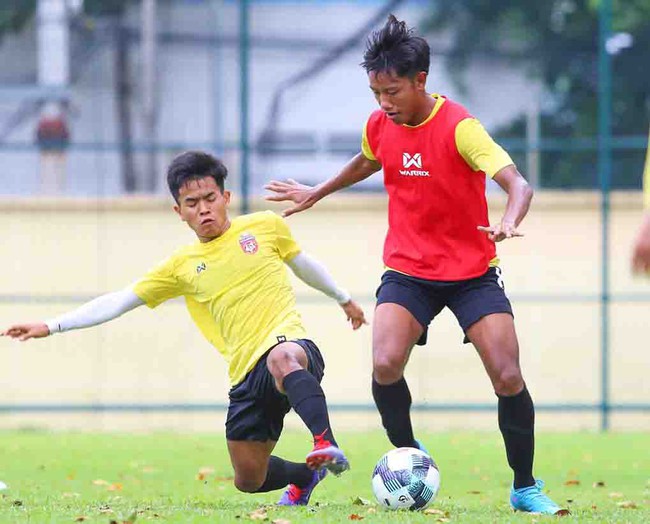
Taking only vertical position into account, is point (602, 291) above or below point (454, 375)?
above

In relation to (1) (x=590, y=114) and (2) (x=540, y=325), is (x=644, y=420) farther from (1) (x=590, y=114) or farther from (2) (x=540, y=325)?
(1) (x=590, y=114)

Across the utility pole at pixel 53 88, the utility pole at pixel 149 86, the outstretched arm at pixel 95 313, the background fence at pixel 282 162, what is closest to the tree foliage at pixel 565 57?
the background fence at pixel 282 162

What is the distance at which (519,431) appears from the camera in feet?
22.5

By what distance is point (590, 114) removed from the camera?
15.5 meters

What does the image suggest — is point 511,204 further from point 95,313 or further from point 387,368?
point 95,313

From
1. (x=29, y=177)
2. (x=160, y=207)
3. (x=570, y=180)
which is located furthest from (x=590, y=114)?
(x=29, y=177)

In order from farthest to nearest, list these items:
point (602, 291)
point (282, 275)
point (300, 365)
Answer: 1. point (602, 291)
2. point (282, 275)
3. point (300, 365)

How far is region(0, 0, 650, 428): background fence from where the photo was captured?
15.6m

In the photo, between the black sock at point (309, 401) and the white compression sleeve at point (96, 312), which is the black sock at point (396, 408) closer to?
the black sock at point (309, 401)

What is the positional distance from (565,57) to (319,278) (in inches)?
351

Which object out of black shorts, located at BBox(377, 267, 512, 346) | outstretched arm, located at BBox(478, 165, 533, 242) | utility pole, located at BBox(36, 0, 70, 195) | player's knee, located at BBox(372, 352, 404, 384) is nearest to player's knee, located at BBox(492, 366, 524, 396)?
black shorts, located at BBox(377, 267, 512, 346)

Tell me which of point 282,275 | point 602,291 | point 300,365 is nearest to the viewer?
point 300,365

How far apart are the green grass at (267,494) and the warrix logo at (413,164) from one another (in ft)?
5.22

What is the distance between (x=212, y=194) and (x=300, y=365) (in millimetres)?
991
